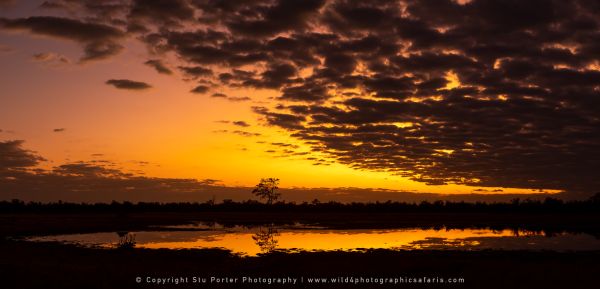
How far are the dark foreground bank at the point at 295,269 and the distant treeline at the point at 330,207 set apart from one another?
10986cm

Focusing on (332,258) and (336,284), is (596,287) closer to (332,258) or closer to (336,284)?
(336,284)

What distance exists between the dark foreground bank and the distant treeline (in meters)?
110

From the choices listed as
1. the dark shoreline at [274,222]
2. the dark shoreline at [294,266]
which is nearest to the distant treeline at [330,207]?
the dark shoreline at [274,222]

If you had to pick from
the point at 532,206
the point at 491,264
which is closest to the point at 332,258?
the point at 491,264

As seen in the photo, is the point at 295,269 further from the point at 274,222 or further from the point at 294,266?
the point at 274,222

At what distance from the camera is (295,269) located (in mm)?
25375

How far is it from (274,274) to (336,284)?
11.3 ft

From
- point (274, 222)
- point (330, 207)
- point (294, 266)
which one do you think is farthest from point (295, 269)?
point (330, 207)

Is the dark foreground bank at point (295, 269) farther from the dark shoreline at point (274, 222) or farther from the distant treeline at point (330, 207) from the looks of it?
the distant treeline at point (330, 207)

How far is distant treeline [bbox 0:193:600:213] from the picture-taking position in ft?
442

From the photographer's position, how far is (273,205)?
546 feet

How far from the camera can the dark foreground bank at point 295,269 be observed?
2081cm

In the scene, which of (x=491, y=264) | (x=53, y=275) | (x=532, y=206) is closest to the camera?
(x=53, y=275)

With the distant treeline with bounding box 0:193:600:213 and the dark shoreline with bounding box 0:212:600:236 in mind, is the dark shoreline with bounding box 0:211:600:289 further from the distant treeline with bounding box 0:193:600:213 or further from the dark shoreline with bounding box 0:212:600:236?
the distant treeline with bounding box 0:193:600:213
